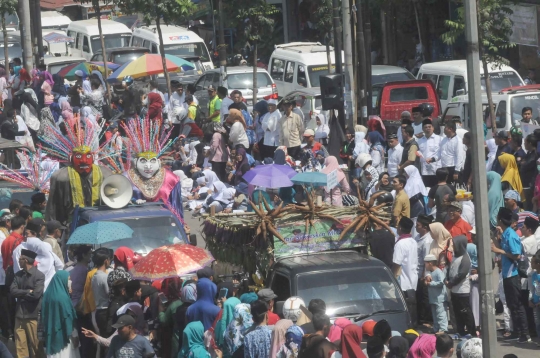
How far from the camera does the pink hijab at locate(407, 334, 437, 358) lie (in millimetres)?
8742

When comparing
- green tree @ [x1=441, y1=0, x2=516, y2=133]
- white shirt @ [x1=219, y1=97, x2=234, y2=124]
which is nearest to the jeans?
green tree @ [x1=441, y1=0, x2=516, y2=133]

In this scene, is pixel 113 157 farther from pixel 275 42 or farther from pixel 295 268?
pixel 275 42

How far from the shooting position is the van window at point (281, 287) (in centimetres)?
1052

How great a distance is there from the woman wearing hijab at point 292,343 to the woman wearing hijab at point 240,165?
9630 mm

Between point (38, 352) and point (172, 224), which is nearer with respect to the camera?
point (38, 352)

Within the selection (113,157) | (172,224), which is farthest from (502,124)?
(172,224)

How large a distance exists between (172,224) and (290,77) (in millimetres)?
16530

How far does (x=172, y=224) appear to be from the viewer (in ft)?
43.4

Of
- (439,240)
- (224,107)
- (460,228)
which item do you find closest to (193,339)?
(439,240)

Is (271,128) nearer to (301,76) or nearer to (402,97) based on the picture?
(402,97)

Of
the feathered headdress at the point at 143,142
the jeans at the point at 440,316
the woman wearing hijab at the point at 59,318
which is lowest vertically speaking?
the jeans at the point at 440,316

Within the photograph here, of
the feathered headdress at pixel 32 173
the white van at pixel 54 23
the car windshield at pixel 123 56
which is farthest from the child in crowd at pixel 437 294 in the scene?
the white van at pixel 54 23

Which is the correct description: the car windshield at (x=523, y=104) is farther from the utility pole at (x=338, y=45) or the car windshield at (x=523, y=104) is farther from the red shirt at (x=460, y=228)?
the red shirt at (x=460, y=228)

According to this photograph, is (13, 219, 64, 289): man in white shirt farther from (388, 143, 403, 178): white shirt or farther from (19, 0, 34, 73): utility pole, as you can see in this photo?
(19, 0, 34, 73): utility pole
